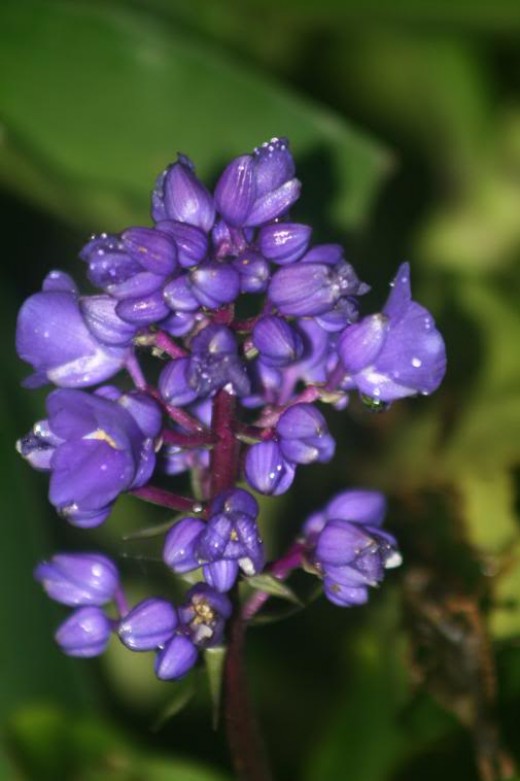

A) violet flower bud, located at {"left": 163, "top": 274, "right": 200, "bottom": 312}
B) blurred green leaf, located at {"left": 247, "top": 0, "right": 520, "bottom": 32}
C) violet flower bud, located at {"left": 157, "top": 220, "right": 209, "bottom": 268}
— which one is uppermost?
blurred green leaf, located at {"left": 247, "top": 0, "right": 520, "bottom": 32}

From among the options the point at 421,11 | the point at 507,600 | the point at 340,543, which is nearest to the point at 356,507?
the point at 340,543

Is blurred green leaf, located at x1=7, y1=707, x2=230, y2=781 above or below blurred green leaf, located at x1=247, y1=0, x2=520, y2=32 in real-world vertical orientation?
below

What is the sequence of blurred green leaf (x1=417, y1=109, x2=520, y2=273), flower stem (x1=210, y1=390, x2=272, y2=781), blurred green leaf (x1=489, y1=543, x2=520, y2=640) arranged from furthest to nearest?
1. blurred green leaf (x1=417, y1=109, x2=520, y2=273)
2. blurred green leaf (x1=489, y1=543, x2=520, y2=640)
3. flower stem (x1=210, y1=390, x2=272, y2=781)

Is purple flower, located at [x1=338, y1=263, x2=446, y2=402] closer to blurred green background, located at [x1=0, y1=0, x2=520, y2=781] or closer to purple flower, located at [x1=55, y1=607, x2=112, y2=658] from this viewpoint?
purple flower, located at [x1=55, y1=607, x2=112, y2=658]

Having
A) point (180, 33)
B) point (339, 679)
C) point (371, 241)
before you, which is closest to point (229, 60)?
point (180, 33)

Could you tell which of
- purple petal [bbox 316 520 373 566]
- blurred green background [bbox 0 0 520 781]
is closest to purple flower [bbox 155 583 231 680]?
purple petal [bbox 316 520 373 566]

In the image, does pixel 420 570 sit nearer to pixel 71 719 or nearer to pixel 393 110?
pixel 71 719

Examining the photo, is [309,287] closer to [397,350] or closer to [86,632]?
[397,350]

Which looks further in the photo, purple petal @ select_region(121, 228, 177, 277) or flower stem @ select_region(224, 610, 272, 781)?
flower stem @ select_region(224, 610, 272, 781)

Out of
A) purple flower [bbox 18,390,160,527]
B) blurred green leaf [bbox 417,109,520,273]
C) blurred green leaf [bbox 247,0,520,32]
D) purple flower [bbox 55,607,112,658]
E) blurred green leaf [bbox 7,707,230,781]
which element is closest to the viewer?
purple flower [bbox 18,390,160,527]
